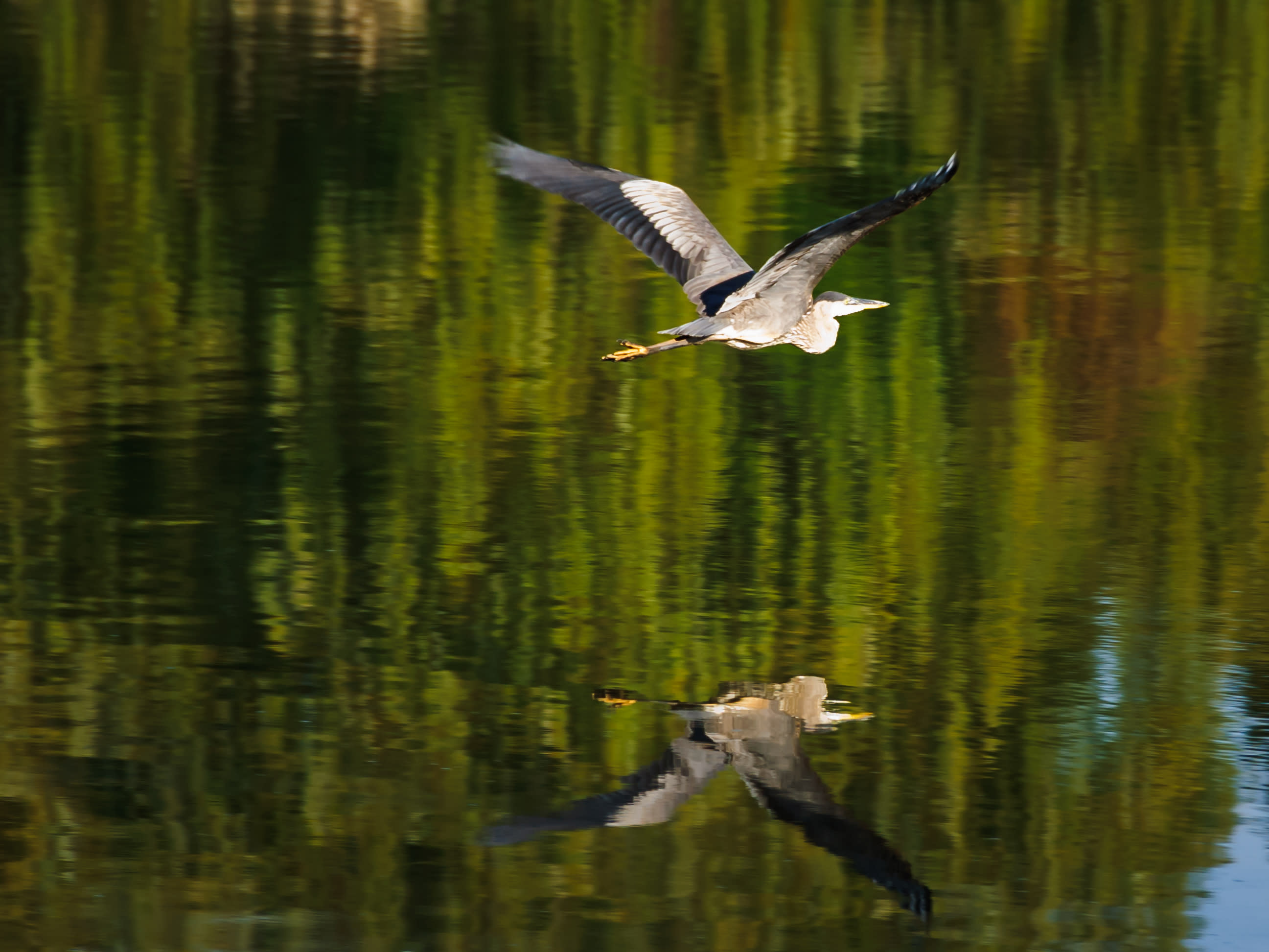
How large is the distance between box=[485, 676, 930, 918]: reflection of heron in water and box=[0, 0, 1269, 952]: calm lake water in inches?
0.6

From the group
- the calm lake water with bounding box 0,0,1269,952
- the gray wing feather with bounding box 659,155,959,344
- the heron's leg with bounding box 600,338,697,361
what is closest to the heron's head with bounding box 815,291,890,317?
the gray wing feather with bounding box 659,155,959,344

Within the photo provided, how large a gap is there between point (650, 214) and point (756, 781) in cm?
297

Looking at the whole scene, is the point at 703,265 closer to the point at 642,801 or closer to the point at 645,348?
the point at 645,348

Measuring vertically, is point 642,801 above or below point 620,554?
below

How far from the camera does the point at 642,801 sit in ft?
20.0

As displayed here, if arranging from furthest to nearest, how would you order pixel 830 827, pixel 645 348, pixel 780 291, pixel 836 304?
pixel 836 304, pixel 645 348, pixel 780 291, pixel 830 827

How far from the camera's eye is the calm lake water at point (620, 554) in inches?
224

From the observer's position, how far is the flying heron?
24.6ft

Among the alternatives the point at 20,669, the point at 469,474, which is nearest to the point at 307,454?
the point at 469,474

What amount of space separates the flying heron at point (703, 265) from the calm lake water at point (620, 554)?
0.92 meters

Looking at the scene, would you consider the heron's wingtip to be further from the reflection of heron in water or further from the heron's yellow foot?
the reflection of heron in water

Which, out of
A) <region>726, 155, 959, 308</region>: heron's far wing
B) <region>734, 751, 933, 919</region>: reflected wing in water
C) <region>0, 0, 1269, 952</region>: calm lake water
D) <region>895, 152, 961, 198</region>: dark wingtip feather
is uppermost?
<region>895, 152, 961, 198</region>: dark wingtip feather

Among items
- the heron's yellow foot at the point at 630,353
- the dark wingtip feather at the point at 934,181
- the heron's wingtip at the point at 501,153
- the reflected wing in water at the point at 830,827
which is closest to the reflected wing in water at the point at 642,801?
the reflected wing in water at the point at 830,827

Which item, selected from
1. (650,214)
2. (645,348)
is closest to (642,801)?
(645,348)
